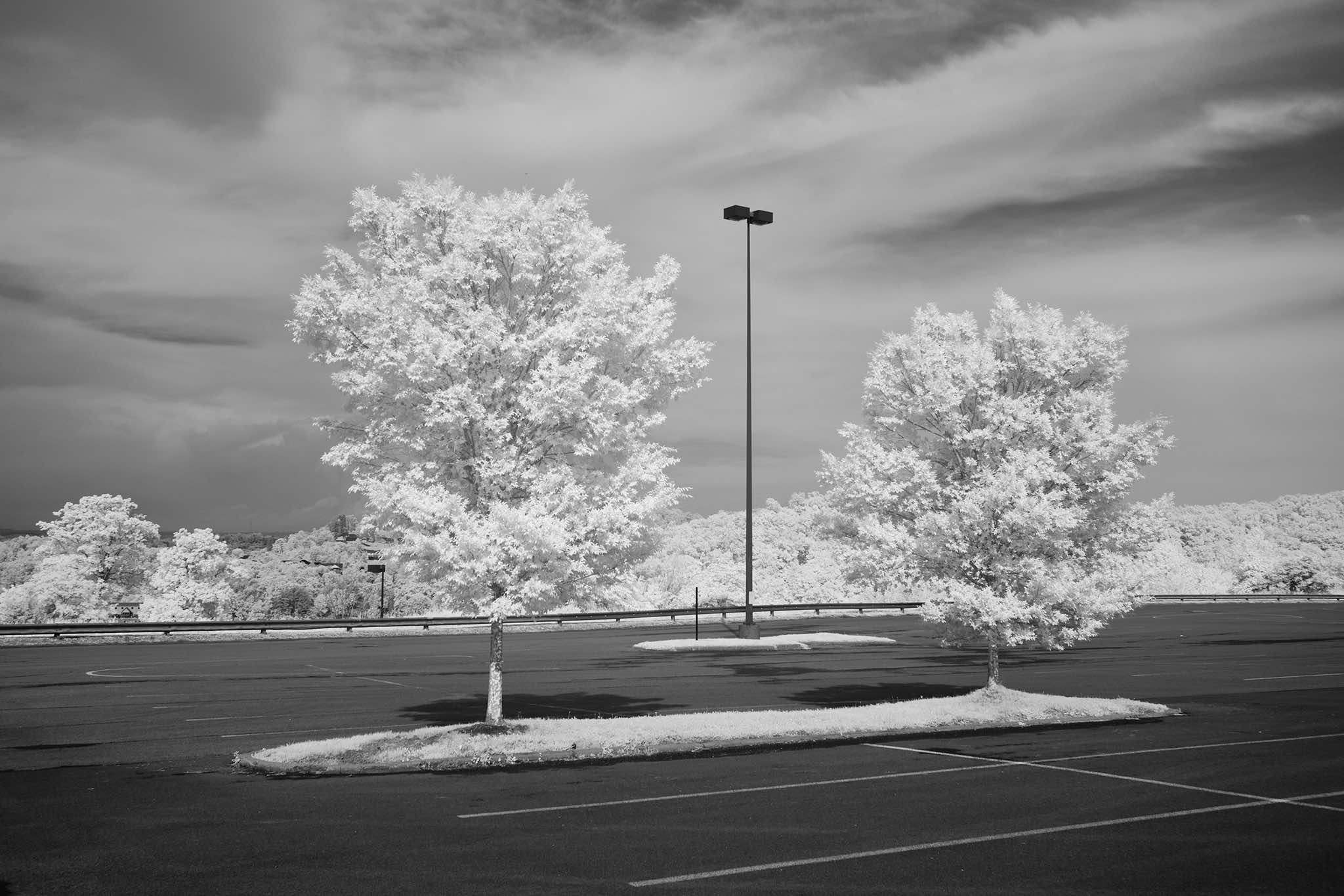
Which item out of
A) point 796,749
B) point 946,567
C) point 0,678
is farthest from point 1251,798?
point 0,678

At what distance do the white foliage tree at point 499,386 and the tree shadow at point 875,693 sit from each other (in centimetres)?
697


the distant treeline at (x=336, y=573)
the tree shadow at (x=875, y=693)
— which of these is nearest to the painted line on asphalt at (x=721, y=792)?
the distant treeline at (x=336, y=573)

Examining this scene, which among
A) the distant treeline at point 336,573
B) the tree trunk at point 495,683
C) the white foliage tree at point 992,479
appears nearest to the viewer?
the tree trunk at point 495,683

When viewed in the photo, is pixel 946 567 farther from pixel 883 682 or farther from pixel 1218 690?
pixel 1218 690

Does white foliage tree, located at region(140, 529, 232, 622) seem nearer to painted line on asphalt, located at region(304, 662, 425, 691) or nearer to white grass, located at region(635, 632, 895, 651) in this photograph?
painted line on asphalt, located at region(304, 662, 425, 691)

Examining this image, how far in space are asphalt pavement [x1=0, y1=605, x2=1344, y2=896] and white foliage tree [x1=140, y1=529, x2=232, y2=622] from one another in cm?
3664

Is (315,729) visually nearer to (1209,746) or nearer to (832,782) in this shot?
(832,782)

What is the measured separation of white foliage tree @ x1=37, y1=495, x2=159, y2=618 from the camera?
56.2 meters

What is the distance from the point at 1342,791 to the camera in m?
11.5

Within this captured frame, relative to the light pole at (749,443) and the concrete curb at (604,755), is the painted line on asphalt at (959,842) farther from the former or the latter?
the light pole at (749,443)

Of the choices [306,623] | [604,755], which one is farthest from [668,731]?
[306,623]

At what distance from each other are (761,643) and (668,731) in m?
19.9

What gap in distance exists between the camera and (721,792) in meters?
11.7

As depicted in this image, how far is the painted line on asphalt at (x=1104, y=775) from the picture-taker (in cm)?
1120
